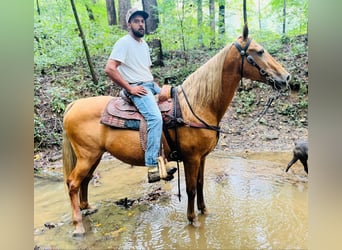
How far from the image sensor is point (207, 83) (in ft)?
6.11

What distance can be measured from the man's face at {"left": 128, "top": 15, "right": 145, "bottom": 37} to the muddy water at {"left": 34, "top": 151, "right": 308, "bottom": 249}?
922mm

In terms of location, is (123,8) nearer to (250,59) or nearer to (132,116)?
(132,116)

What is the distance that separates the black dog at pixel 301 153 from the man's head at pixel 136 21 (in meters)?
1.29

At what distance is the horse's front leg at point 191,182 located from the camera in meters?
1.90

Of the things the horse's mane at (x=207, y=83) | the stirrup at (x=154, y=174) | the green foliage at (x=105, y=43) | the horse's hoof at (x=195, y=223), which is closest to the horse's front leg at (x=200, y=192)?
the horse's hoof at (x=195, y=223)

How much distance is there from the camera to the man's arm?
1855 mm

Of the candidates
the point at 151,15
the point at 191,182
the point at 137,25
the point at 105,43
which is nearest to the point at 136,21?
the point at 137,25

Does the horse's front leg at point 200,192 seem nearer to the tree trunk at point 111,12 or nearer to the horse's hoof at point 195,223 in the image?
the horse's hoof at point 195,223

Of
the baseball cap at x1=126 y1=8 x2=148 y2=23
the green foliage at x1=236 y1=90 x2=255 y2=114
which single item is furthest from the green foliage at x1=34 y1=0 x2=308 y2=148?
the baseball cap at x1=126 y1=8 x2=148 y2=23
